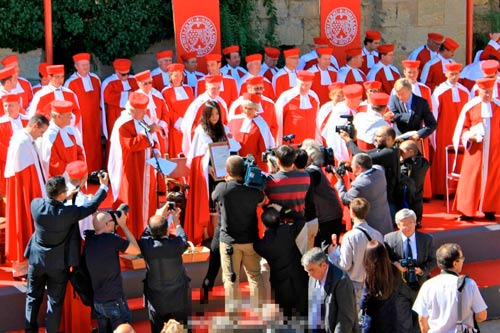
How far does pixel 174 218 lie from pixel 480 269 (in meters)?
4.07

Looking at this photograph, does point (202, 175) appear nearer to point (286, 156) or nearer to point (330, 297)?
point (286, 156)

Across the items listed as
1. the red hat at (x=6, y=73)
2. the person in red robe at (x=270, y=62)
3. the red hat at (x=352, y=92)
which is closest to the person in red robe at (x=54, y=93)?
the red hat at (x=6, y=73)

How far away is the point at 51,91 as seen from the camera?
12391 millimetres

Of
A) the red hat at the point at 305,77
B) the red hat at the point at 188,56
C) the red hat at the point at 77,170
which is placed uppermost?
the red hat at the point at 188,56

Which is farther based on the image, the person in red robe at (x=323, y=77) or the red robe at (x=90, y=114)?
the person in red robe at (x=323, y=77)

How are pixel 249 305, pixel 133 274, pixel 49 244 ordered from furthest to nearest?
pixel 133 274 < pixel 49 244 < pixel 249 305

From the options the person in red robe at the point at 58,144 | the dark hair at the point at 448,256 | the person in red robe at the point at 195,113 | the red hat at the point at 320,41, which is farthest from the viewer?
the red hat at the point at 320,41

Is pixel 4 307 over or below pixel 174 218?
below

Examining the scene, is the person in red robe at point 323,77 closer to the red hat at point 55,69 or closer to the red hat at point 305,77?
the red hat at point 305,77

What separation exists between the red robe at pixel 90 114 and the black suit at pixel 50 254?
199 inches

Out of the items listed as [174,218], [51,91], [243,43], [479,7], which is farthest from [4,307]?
[479,7]

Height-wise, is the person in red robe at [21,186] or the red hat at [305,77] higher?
the red hat at [305,77]

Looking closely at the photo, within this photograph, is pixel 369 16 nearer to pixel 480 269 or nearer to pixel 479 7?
pixel 479 7

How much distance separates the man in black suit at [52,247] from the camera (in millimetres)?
8109
